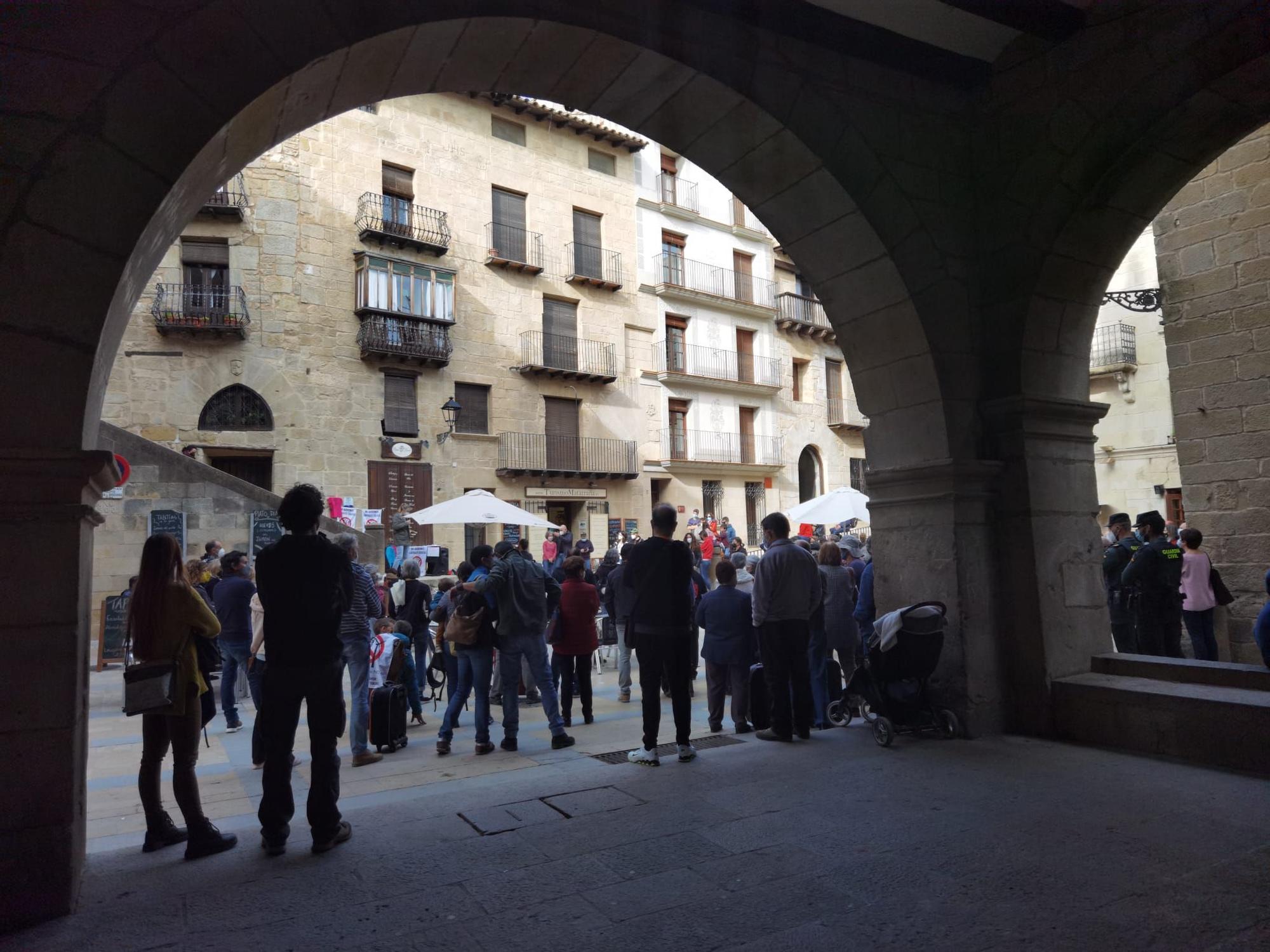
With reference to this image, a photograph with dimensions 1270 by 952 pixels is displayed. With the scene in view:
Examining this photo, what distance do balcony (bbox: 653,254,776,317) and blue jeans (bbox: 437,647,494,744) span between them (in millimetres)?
19733

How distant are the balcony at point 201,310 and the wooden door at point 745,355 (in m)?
14.8

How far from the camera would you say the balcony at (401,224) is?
1878 centimetres

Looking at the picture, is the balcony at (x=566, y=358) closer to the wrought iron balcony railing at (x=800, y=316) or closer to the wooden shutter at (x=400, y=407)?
the wooden shutter at (x=400, y=407)

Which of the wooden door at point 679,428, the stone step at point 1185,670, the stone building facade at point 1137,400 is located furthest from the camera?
the wooden door at point 679,428

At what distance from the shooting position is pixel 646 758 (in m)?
4.56

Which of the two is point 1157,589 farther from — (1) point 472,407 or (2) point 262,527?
(1) point 472,407

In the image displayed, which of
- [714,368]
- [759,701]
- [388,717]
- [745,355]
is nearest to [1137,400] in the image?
[714,368]

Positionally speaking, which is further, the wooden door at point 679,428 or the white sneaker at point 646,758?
the wooden door at point 679,428

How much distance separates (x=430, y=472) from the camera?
63.4 feet

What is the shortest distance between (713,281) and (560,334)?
632cm

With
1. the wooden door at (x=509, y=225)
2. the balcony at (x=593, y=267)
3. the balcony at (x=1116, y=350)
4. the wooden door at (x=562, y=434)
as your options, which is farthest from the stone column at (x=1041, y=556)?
the balcony at (x=593, y=267)

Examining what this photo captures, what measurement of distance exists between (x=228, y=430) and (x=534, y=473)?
23.9 ft

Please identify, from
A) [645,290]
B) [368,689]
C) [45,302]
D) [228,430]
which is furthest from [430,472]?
[45,302]

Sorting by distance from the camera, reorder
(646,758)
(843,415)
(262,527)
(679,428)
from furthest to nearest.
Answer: (843,415) → (679,428) → (262,527) → (646,758)
